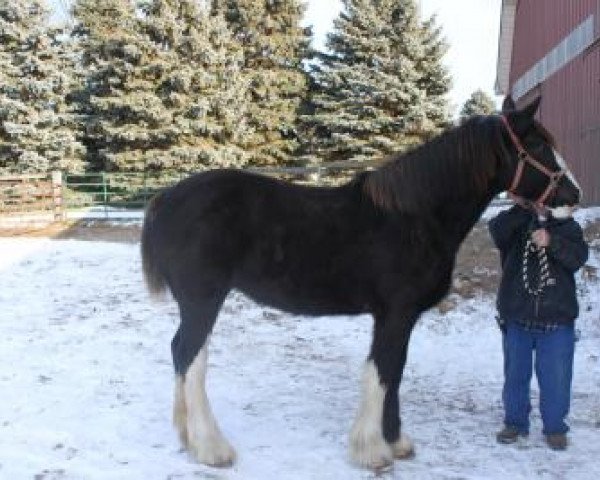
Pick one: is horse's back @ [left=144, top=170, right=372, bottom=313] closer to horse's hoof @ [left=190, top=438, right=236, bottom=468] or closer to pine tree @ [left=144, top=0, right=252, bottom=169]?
horse's hoof @ [left=190, top=438, right=236, bottom=468]

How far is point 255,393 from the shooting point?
4.87 meters

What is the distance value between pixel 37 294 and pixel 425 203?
6.02 meters

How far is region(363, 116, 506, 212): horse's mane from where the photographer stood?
12.1 feet

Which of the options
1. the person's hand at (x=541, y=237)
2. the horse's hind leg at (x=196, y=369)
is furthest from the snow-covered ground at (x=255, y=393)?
the person's hand at (x=541, y=237)

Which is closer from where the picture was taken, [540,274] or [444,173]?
[444,173]

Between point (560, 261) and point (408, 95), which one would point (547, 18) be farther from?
point (560, 261)

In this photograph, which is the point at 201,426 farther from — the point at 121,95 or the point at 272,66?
the point at 272,66

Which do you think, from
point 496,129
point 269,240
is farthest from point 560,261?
point 269,240

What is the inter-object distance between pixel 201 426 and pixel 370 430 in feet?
3.03

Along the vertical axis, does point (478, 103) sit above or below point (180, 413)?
above

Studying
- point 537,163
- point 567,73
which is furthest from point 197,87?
point 537,163

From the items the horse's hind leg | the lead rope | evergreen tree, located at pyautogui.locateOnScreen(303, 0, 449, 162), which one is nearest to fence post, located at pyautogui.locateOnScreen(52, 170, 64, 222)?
evergreen tree, located at pyautogui.locateOnScreen(303, 0, 449, 162)

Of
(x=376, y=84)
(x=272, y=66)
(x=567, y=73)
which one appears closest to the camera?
(x=567, y=73)

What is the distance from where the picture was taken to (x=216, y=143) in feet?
71.1
